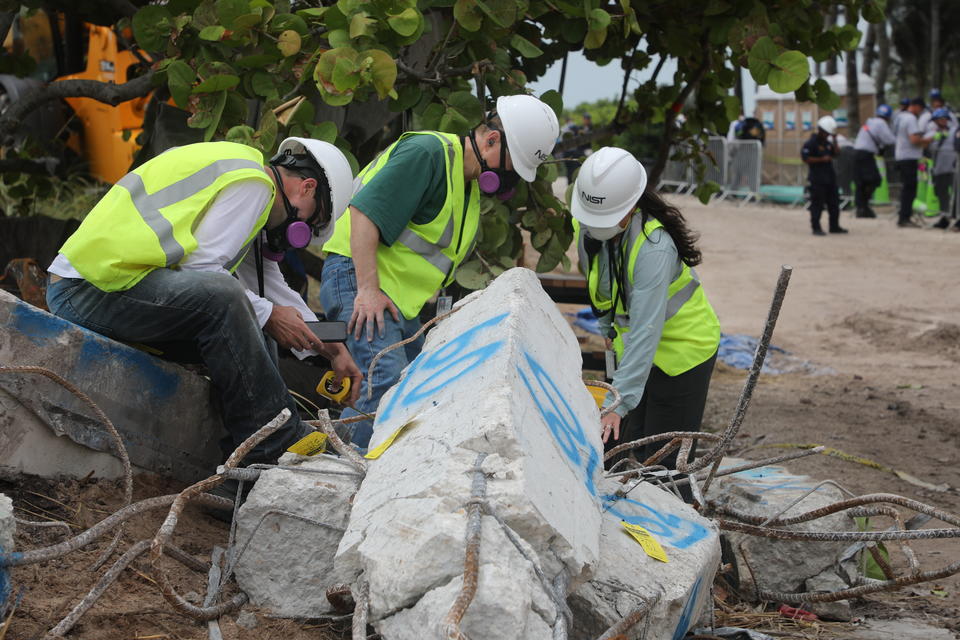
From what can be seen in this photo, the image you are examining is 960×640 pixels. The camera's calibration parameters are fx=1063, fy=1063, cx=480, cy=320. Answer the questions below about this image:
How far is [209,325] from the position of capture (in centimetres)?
373

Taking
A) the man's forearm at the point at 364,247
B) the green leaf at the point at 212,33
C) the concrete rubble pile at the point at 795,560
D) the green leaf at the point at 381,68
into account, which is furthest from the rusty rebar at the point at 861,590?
Answer: the green leaf at the point at 212,33

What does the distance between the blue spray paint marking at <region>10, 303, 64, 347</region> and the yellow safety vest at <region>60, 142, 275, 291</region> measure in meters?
0.20

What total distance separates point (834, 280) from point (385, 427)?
1144 cm

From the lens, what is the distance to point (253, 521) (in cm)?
299

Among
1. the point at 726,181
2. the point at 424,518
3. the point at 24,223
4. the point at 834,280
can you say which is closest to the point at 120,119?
the point at 24,223

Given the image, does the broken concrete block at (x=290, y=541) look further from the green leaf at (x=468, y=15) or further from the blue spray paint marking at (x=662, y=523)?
the green leaf at (x=468, y=15)

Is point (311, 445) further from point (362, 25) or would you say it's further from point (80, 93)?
point (80, 93)

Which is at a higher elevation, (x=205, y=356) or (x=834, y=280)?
(x=205, y=356)

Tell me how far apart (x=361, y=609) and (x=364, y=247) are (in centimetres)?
225

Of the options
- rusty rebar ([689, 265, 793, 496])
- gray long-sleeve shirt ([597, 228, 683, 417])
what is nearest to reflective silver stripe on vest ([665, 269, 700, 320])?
gray long-sleeve shirt ([597, 228, 683, 417])

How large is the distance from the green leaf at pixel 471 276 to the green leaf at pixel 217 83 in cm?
143

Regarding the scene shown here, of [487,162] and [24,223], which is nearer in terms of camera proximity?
[487,162]

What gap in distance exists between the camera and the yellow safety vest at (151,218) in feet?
11.9

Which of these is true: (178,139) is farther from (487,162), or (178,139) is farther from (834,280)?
(834,280)
